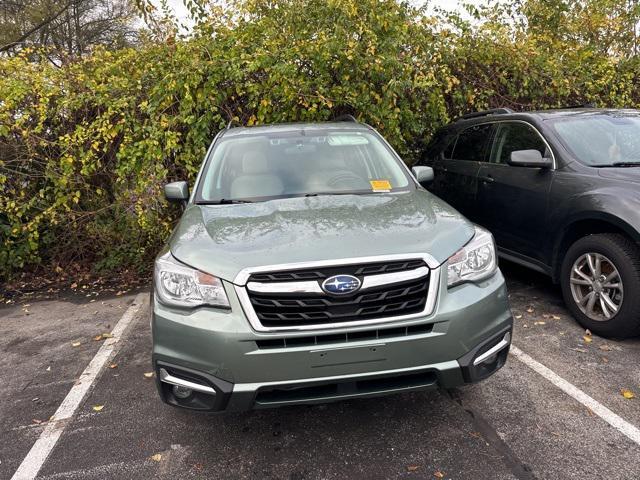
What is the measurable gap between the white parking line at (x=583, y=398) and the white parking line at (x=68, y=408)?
3.06 m

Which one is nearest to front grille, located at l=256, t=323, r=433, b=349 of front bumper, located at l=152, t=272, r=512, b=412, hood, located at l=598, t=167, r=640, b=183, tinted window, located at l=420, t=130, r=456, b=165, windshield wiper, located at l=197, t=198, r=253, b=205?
front bumper, located at l=152, t=272, r=512, b=412

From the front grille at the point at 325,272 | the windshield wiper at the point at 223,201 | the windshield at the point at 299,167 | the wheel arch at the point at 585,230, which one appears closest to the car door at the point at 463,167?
the wheel arch at the point at 585,230

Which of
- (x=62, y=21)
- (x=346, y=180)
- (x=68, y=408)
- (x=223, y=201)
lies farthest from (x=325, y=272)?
(x=62, y=21)

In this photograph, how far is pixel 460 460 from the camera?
235 centimetres

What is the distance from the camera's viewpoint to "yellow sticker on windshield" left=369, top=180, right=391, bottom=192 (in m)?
3.30

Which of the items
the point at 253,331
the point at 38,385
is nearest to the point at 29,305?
the point at 38,385

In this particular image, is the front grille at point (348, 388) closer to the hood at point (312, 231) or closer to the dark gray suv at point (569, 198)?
the hood at point (312, 231)

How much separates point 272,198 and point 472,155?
297cm

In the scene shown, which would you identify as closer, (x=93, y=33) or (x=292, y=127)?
(x=292, y=127)

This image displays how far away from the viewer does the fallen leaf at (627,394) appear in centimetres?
285

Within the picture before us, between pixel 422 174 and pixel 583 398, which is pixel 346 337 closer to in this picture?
pixel 583 398

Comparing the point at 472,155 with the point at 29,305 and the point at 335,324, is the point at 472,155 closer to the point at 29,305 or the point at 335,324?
the point at 335,324

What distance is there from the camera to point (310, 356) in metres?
2.10

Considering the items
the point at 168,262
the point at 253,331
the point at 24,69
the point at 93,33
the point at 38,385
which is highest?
the point at 93,33
